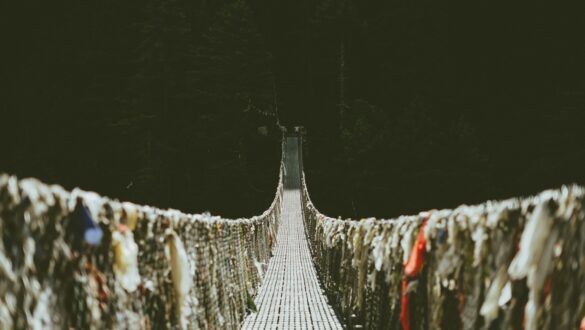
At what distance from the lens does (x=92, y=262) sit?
6.27 feet

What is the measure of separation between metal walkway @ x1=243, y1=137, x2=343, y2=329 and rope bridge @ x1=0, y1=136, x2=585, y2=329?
95.2 inches

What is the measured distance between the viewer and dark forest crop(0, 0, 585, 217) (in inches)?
1203

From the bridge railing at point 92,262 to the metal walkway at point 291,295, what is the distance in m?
3.18

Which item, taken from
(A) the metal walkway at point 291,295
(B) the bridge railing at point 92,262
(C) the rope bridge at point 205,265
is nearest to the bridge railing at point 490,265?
(C) the rope bridge at point 205,265

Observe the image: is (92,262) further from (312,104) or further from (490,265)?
(312,104)

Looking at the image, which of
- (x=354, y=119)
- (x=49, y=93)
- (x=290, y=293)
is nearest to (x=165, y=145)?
(x=49, y=93)

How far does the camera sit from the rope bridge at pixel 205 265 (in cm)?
157

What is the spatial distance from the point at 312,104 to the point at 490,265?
140 ft

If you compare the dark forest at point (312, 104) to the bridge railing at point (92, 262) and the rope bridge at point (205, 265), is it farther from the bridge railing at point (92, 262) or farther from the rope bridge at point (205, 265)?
the bridge railing at point (92, 262)

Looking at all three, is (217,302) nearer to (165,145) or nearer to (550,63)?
(165,145)

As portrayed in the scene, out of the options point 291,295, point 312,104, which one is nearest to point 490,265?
point 291,295

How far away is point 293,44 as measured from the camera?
46531mm

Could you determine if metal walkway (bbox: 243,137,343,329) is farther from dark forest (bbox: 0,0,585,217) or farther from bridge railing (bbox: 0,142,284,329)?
dark forest (bbox: 0,0,585,217)

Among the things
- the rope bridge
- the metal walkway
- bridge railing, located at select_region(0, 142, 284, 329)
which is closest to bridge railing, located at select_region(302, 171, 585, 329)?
the rope bridge
